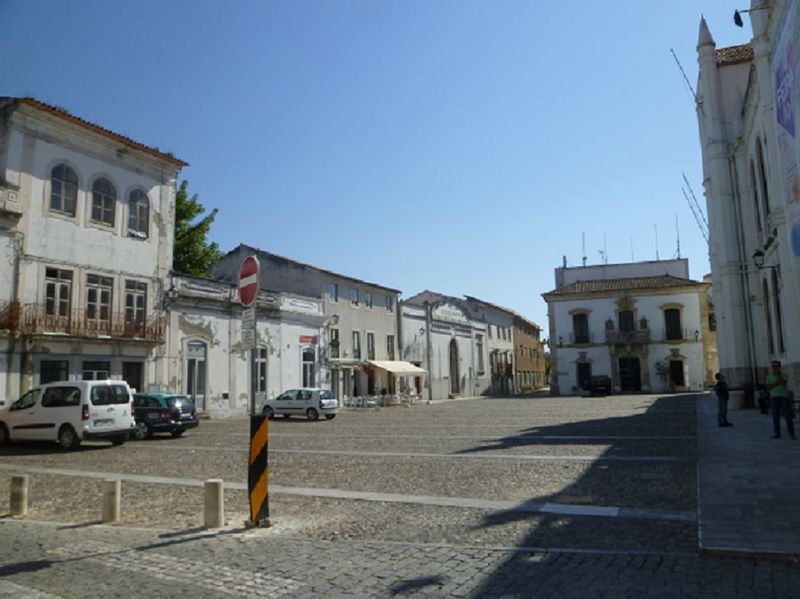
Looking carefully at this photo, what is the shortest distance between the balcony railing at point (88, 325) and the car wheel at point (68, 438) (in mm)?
5429

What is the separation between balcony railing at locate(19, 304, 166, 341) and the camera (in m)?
21.2

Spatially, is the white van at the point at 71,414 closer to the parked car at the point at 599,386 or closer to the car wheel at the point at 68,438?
the car wheel at the point at 68,438

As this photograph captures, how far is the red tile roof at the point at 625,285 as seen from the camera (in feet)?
184

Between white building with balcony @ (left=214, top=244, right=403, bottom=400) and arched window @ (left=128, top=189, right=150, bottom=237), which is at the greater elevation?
arched window @ (left=128, top=189, right=150, bottom=237)

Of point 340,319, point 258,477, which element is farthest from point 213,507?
point 340,319

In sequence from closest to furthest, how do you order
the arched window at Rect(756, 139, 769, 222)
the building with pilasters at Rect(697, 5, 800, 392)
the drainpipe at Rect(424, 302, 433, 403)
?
the building with pilasters at Rect(697, 5, 800, 392)
the arched window at Rect(756, 139, 769, 222)
the drainpipe at Rect(424, 302, 433, 403)

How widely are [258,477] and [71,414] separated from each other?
457 inches

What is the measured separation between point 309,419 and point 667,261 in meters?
49.5

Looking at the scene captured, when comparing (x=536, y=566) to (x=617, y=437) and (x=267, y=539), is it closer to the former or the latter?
(x=267, y=539)

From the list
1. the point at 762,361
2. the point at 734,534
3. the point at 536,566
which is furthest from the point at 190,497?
the point at 762,361

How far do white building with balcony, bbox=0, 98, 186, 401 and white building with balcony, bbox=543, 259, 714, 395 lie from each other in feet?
131

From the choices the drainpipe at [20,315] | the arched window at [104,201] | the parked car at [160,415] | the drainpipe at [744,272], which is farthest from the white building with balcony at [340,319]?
the drainpipe at [744,272]

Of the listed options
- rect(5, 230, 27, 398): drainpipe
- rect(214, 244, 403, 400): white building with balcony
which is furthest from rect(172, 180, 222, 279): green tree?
rect(5, 230, 27, 398): drainpipe

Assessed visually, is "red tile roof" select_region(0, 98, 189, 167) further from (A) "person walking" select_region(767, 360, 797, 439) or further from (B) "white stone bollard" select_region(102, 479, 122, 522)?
(A) "person walking" select_region(767, 360, 797, 439)
